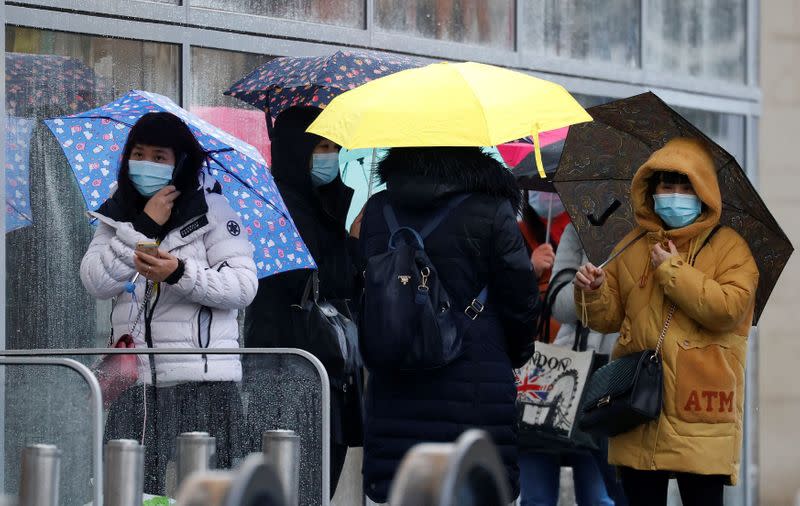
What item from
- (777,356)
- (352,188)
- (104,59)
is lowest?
(777,356)

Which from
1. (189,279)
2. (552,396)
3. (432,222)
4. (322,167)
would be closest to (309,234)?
(322,167)

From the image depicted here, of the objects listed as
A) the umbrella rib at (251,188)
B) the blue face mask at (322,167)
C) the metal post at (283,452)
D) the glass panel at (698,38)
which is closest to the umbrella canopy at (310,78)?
the blue face mask at (322,167)

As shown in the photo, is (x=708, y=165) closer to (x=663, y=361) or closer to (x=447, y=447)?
(x=663, y=361)

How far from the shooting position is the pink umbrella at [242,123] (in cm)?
826

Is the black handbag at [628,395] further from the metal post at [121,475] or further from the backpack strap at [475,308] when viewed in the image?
the metal post at [121,475]

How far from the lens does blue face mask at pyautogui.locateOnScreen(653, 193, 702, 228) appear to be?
6305mm

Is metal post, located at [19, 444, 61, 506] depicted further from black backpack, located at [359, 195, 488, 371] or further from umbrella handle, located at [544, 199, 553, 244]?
umbrella handle, located at [544, 199, 553, 244]

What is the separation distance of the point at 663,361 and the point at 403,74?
4.75ft

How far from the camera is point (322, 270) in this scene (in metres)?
7.10

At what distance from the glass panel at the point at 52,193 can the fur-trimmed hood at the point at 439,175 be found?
210cm

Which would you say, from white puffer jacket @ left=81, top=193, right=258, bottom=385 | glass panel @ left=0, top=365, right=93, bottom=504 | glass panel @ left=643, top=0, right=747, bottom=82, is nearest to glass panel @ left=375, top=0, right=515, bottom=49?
glass panel @ left=643, top=0, right=747, bottom=82

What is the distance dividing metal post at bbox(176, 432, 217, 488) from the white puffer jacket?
1.01m

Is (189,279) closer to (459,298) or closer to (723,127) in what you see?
(459,298)

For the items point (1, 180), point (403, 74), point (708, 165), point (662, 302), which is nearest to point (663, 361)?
point (662, 302)
